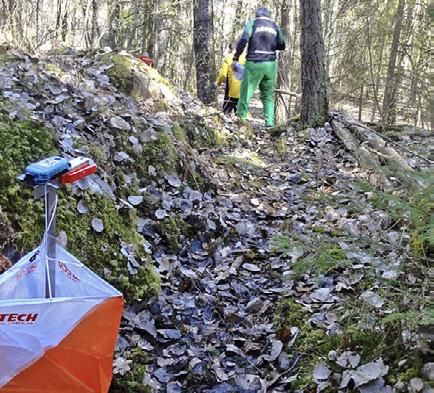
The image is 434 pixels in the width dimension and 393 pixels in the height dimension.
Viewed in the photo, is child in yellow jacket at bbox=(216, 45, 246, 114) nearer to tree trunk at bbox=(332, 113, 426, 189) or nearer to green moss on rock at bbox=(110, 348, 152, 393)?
tree trunk at bbox=(332, 113, 426, 189)

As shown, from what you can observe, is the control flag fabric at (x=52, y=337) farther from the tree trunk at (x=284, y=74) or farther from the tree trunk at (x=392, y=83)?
the tree trunk at (x=284, y=74)

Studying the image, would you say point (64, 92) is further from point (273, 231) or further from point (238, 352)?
point (238, 352)

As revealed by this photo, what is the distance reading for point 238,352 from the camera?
9.00 ft

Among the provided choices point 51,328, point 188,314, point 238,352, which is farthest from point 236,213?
point 51,328

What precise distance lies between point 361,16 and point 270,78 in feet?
15.6

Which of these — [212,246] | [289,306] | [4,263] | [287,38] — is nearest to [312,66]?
[212,246]

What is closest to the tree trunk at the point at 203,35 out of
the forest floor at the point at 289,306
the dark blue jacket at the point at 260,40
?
the dark blue jacket at the point at 260,40

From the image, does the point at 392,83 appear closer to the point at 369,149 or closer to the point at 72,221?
the point at 369,149

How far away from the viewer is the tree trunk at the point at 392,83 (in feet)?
31.7

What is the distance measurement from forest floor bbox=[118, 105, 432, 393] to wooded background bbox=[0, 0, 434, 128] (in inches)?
157

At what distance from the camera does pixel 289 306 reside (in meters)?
2.98

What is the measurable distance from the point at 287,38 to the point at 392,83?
3.93 metres

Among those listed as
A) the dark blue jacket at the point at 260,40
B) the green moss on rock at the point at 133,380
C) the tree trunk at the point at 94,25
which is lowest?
the green moss on rock at the point at 133,380

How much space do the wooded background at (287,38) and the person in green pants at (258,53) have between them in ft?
2.61
